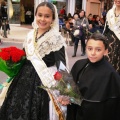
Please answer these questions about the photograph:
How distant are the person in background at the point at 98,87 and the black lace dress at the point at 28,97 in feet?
2.19

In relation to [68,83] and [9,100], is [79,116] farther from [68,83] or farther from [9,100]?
[9,100]

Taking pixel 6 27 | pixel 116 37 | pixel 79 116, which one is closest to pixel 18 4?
pixel 6 27

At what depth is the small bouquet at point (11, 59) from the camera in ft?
9.25

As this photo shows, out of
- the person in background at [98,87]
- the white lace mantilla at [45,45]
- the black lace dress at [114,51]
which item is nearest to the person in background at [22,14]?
the black lace dress at [114,51]

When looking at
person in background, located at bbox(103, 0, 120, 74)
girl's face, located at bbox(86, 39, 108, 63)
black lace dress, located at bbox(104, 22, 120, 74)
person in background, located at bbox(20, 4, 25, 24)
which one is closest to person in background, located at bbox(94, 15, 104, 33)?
person in background, located at bbox(103, 0, 120, 74)

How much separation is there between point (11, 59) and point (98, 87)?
1.01 metres

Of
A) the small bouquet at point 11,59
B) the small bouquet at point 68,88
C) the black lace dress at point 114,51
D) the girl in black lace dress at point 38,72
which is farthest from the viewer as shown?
the black lace dress at point 114,51

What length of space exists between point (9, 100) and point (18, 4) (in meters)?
16.5

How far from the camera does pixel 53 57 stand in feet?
9.88

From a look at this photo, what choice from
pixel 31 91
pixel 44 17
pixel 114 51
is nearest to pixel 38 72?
pixel 31 91

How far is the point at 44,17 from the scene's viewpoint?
2.94 metres

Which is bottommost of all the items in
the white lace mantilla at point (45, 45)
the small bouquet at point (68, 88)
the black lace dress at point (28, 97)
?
the black lace dress at point (28, 97)

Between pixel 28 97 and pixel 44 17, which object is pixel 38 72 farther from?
pixel 44 17

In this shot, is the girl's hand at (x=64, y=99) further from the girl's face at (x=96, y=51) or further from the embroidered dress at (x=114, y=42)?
the embroidered dress at (x=114, y=42)
